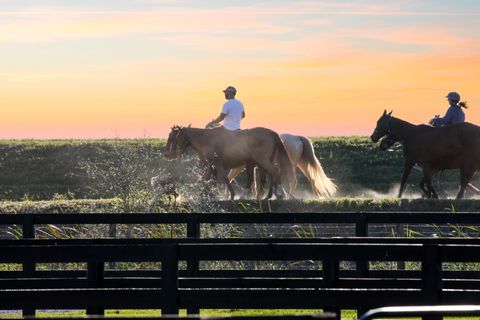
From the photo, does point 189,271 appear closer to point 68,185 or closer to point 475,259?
point 475,259

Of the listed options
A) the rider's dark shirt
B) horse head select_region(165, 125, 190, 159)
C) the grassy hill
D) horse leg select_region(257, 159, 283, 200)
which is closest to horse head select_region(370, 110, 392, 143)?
the rider's dark shirt

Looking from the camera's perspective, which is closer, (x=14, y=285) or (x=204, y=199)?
(x=14, y=285)

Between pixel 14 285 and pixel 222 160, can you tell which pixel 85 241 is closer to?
pixel 14 285

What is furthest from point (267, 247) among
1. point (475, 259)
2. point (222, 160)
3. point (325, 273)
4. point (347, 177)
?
point (347, 177)

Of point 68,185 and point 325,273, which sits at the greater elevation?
point 325,273

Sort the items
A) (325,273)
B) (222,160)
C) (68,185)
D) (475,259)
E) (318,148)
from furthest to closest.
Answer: (318,148) < (68,185) < (222,160) < (325,273) < (475,259)

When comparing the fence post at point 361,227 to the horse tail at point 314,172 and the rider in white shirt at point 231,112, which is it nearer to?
the rider in white shirt at point 231,112

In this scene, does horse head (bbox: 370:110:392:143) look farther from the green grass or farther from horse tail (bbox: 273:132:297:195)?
the green grass

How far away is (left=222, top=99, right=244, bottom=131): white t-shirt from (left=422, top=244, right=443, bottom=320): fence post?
2240cm

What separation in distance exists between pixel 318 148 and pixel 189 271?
4112 cm

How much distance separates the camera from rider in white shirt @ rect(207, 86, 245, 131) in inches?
1316

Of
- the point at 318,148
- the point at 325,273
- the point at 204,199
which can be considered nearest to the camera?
the point at 325,273

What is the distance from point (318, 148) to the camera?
56.8 m

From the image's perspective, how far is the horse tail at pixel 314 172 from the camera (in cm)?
3456
